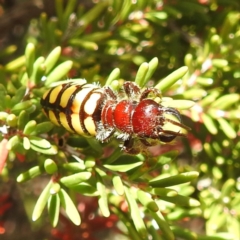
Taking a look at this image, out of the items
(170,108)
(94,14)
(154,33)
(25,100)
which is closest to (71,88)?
(25,100)

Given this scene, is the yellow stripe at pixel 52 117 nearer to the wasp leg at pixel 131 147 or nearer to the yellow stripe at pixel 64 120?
the yellow stripe at pixel 64 120

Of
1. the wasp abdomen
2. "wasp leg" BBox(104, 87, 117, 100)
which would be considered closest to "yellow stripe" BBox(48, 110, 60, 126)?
the wasp abdomen

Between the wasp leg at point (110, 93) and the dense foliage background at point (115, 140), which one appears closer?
the dense foliage background at point (115, 140)

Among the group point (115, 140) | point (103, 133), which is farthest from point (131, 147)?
point (115, 140)

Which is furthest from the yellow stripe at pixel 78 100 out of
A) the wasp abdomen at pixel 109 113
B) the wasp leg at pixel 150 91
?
the wasp leg at pixel 150 91

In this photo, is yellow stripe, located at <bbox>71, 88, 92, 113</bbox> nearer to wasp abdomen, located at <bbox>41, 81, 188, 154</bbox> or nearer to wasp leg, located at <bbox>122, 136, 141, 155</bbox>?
wasp abdomen, located at <bbox>41, 81, 188, 154</bbox>

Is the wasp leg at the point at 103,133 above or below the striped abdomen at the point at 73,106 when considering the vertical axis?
below

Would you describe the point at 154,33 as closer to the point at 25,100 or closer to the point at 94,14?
the point at 94,14

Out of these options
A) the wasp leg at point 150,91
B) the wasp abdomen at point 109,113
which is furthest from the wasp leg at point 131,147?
the wasp leg at point 150,91
